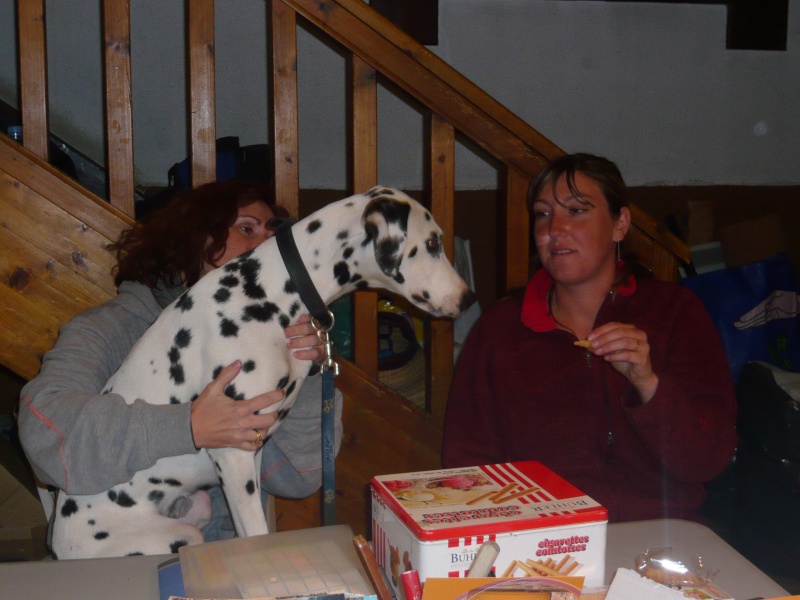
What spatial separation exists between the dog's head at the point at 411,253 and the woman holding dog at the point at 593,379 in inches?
8.0

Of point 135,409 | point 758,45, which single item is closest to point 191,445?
point 135,409

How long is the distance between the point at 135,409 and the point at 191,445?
151 mm

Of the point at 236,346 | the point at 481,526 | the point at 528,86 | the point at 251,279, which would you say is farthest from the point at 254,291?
the point at 528,86

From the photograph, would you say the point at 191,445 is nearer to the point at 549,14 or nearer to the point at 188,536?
the point at 188,536

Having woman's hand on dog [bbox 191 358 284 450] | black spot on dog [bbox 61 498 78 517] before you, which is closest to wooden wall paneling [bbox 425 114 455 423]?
woman's hand on dog [bbox 191 358 284 450]

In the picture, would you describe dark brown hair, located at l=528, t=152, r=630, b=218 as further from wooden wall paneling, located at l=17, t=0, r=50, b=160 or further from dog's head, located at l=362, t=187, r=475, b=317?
wooden wall paneling, located at l=17, t=0, r=50, b=160

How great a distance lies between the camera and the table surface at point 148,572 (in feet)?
3.74

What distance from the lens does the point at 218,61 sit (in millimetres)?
4461

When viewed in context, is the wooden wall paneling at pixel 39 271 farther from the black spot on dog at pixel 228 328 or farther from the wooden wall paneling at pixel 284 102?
the black spot on dog at pixel 228 328

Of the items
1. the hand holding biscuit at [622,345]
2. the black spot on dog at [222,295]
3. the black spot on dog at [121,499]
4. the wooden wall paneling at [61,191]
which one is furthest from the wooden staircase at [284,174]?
the hand holding biscuit at [622,345]

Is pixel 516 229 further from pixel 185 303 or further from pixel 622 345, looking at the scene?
pixel 185 303

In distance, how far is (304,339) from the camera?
1.91m

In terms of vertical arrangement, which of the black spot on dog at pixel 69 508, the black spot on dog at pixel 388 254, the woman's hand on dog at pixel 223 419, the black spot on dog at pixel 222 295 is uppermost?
the black spot on dog at pixel 388 254

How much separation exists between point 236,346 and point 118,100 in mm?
1072
